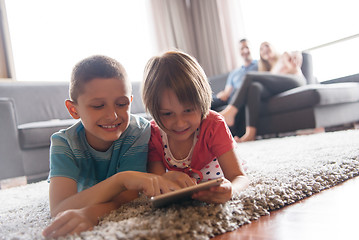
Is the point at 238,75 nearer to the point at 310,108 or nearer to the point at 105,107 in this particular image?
the point at 310,108

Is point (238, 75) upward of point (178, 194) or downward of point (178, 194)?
upward

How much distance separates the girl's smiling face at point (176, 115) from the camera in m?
0.83

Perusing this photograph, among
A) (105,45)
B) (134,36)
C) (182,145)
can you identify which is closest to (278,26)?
(134,36)

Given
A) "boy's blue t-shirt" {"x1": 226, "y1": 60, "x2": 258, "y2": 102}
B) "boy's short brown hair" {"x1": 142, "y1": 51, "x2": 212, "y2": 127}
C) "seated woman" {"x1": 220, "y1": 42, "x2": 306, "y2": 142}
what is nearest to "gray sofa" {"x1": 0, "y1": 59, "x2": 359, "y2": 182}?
"seated woman" {"x1": 220, "y1": 42, "x2": 306, "y2": 142}

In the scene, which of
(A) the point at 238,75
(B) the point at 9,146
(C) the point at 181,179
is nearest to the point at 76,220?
(C) the point at 181,179

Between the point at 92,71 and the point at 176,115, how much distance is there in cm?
26

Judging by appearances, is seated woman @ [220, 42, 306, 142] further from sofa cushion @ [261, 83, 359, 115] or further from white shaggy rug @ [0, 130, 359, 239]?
white shaggy rug @ [0, 130, 359, 239]

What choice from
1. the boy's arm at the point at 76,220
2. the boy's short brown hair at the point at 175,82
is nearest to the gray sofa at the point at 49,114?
the boy's short brown hair at the point at 175,82

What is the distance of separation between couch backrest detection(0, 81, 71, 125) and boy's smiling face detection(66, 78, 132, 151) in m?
1.91

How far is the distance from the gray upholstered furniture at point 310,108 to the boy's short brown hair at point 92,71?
73.7 inches

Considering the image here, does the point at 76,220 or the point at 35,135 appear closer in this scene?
the point at 76,220

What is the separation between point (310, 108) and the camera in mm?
2426

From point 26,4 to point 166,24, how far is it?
1.82m

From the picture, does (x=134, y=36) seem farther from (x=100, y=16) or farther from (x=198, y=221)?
(x=198, y=221)
